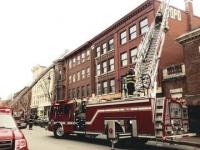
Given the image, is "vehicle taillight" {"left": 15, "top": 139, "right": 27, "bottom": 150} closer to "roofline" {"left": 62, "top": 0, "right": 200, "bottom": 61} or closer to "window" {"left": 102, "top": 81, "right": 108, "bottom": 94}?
"roofline" {"left": 62, "top": 0, "right": 200, "bottom": 61}

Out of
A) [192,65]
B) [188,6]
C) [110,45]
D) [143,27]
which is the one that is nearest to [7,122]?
[192,65]

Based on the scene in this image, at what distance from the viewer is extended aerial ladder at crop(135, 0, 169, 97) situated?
1512 cm

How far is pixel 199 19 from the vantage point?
32812 millimetres

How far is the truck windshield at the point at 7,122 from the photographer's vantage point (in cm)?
809

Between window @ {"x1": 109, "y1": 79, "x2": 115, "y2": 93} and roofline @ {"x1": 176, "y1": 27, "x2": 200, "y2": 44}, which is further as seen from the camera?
window @ {"x1": 109, "y1": 79, "x2": 115, "y2": 93}

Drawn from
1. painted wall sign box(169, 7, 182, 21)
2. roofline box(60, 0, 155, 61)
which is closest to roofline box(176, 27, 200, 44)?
painted wall sign box(169, 7, 182, 21)

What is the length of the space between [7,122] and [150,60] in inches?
444

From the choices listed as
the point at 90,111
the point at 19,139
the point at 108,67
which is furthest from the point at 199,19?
the point at 19,139

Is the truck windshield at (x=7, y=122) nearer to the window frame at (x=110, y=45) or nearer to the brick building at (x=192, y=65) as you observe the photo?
the brick building at (x=192, y=65)

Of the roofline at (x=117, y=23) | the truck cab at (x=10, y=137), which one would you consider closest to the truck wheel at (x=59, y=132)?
the truck cab at (x=10, y=137)

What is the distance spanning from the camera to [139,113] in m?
13.0

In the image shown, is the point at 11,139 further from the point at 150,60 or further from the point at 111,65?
the point at 111,65

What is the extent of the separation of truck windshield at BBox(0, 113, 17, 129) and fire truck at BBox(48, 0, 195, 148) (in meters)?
6.20

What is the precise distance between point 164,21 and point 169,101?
345 inches
